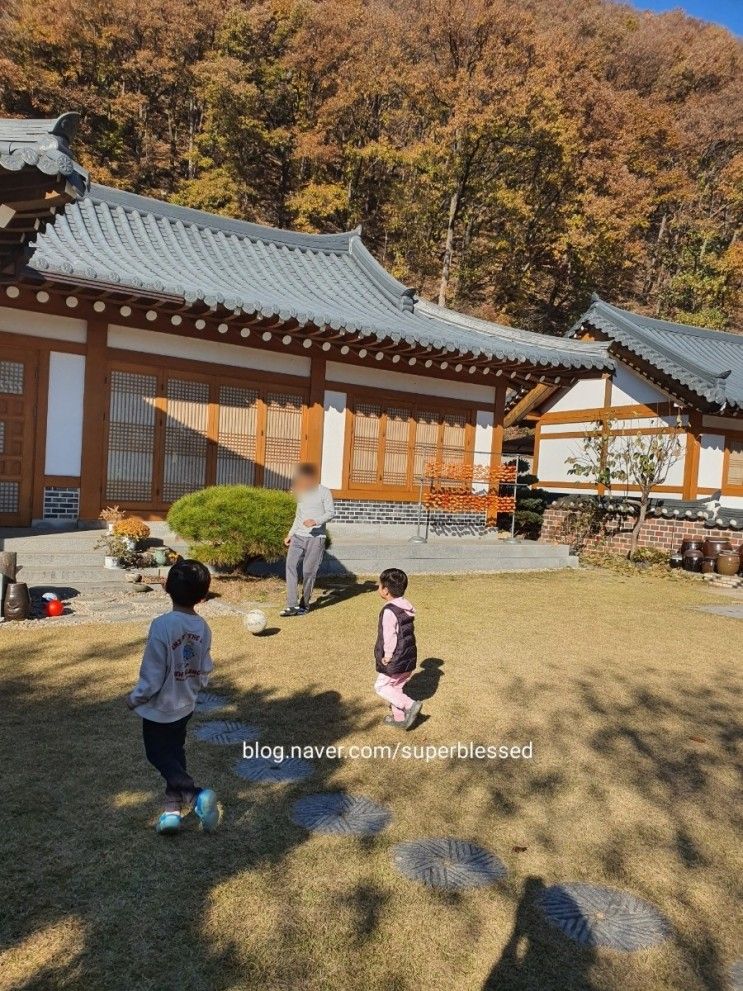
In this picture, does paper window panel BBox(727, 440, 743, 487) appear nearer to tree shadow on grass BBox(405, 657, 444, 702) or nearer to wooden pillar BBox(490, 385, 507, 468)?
wooden pillar BBox(490, 385, 507, 468)

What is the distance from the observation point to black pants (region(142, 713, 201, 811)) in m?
2.99

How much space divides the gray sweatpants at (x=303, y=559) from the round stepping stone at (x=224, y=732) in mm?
2902

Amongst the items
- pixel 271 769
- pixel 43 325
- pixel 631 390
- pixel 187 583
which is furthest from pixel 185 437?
pixel 631 390

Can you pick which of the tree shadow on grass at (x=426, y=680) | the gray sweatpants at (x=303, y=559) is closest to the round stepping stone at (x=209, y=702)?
the tree shadow on grass at (x=426, y=680)

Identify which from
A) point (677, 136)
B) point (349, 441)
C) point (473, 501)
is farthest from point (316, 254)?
point (677, 136)

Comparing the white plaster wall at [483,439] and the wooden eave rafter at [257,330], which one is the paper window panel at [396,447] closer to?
the wooden eave rafter at [257,330]

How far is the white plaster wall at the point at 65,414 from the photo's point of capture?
9.48 m

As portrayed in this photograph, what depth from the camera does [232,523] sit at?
26.1 ft

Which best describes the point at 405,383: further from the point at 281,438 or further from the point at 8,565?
the point at 8,565

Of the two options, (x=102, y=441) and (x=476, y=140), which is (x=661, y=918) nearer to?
(x=102, y=441)

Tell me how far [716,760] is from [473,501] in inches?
346

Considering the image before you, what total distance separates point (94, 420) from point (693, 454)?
12939mm

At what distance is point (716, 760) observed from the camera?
162 inches

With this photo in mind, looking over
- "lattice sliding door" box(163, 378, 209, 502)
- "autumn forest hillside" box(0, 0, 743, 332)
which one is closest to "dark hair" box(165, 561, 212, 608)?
"lattice sliding door" box(163, 378, 209, 502)
